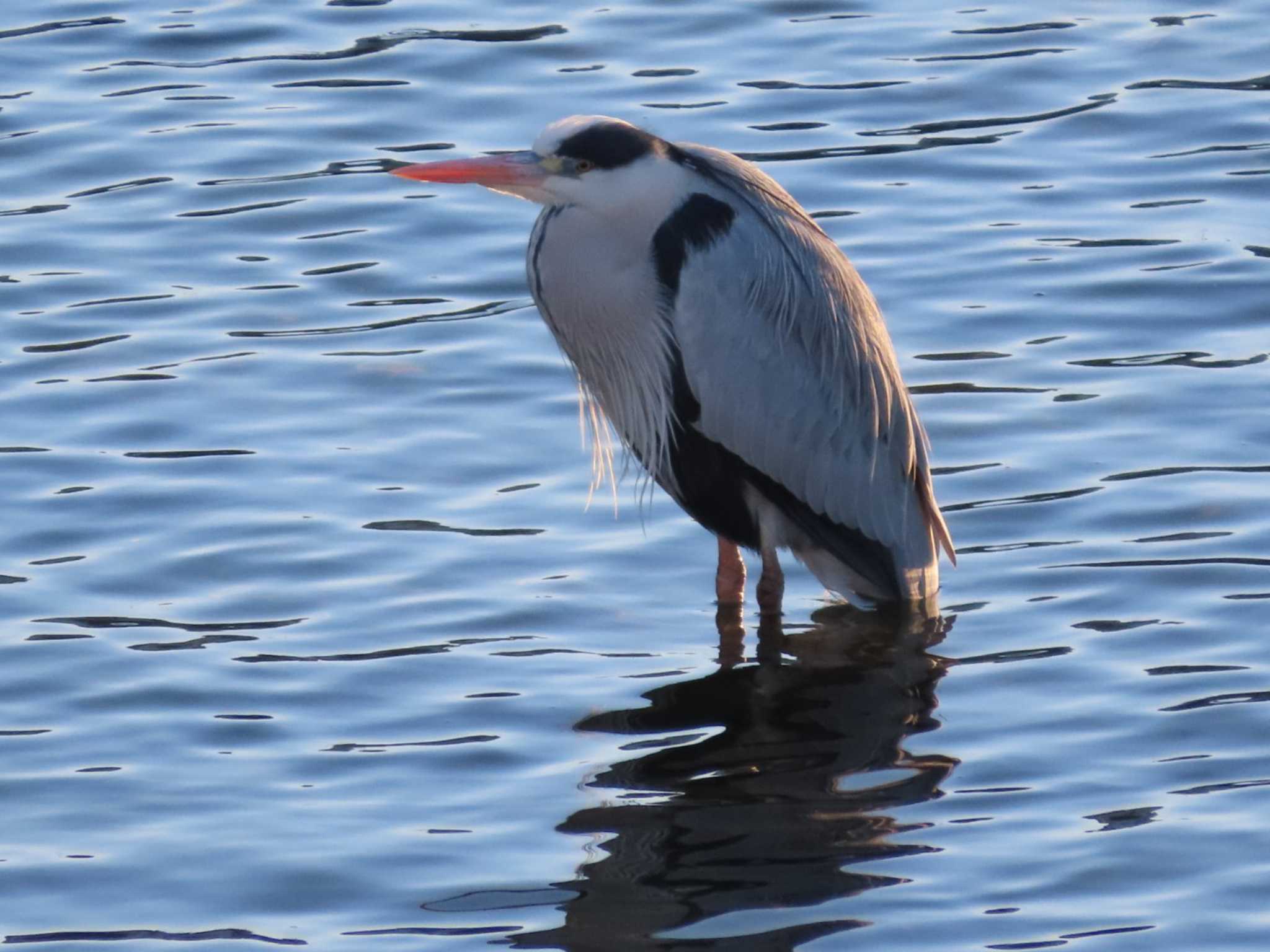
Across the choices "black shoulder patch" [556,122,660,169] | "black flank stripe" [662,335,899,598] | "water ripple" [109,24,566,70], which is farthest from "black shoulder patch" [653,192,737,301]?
"water ripple" [109,24,566,70]

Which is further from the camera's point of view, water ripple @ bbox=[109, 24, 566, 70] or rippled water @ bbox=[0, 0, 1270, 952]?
water ripple @ bbox=[109, 24, 566, 70]

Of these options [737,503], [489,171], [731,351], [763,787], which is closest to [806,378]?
[731,351]

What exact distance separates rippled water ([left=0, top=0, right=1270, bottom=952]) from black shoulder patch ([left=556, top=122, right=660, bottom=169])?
54.2 inches

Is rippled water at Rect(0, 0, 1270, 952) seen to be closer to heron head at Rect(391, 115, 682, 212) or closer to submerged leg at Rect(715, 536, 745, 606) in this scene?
submerged leg at Rect(715, 536, 745, 606)

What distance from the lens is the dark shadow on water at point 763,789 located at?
5.93 meters

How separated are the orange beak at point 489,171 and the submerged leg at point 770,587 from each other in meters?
1.42

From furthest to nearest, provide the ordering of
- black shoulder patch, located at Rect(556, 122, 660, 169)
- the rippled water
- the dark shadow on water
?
1. black shoulder patch, located at Rect(556, 122, 660, 169)
2. the rippled water
3. the dark shadow on water

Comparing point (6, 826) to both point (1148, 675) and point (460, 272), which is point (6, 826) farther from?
point (460, 272)

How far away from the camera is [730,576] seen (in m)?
7.84

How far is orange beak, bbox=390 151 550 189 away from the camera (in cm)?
749

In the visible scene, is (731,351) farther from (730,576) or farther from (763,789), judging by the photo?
(763,789)

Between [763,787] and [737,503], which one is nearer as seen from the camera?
[763,787]

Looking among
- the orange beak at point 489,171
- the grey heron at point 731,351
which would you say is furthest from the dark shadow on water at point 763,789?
the orange beak at point 489,171

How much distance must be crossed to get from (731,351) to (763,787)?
1.61 metres
